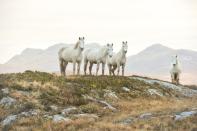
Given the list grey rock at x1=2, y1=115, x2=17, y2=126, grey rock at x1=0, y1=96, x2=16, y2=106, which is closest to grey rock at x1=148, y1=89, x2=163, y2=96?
grey rock at x1=0, y1=96, x2=16, y2=106

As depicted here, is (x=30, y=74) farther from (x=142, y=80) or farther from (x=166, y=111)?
(x=166, y=111)

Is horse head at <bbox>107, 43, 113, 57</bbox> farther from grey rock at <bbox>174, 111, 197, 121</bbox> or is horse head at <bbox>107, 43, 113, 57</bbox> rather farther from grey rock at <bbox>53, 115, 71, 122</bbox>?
grey rock at <bbox>174, 111, 197, 121</bbox>

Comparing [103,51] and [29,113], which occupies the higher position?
[103,51]

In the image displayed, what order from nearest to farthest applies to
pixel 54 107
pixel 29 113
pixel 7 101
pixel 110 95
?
pixel 29 113 < pixel 54 107 < pixel 7 101 < pixel 110 95

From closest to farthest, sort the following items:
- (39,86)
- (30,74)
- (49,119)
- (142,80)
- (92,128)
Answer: (92,128)
(49,119)
(39,86)
(30,74)
(142,80)

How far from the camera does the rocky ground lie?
67.8 ft

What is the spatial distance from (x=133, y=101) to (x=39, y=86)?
6.33 m

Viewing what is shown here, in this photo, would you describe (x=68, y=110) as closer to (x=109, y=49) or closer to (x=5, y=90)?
(x=5, y=90)

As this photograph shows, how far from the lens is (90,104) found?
2617cm

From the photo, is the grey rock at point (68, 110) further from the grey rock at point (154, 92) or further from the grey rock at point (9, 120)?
the grey rock at point (154, 92)

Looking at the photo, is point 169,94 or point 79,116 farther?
point 169,94

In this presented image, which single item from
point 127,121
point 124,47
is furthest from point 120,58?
point 127,121

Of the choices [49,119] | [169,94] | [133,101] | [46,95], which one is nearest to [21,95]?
[46,95]

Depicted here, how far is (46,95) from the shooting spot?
27.4 metres
